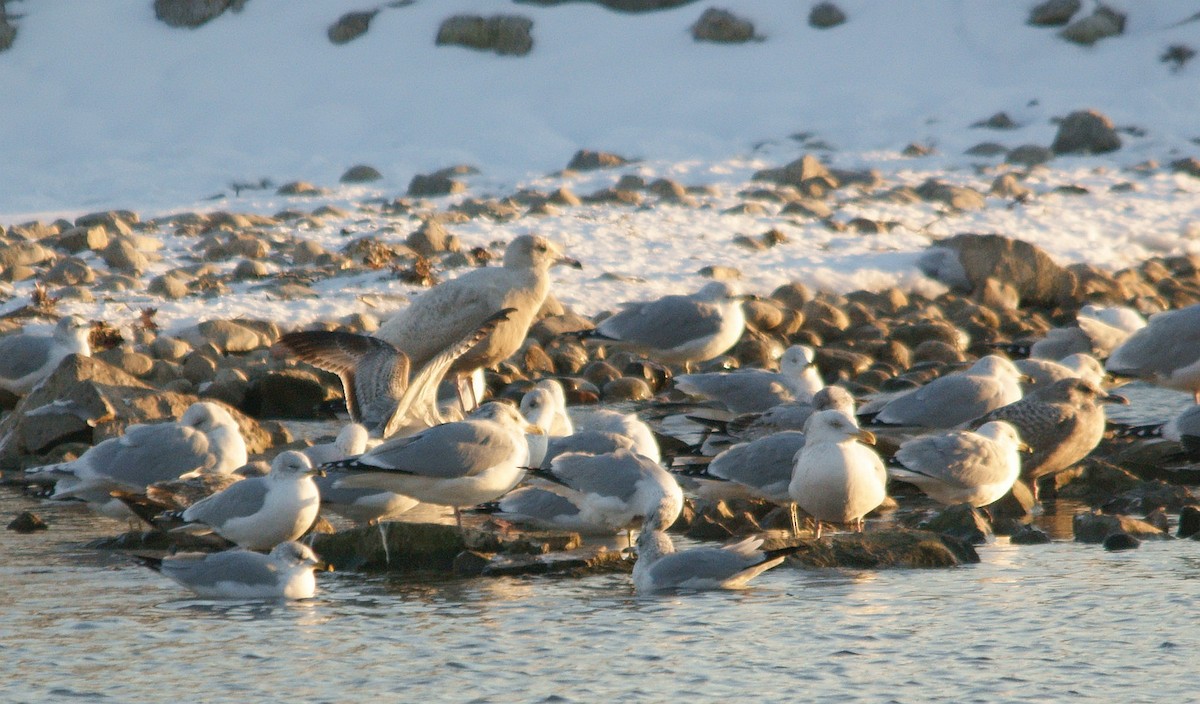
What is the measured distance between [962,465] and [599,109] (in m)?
19.2

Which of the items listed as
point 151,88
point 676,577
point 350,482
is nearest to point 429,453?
point 350,482

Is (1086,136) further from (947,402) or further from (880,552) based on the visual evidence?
(880,552)

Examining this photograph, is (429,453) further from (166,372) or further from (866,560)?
(166,372)

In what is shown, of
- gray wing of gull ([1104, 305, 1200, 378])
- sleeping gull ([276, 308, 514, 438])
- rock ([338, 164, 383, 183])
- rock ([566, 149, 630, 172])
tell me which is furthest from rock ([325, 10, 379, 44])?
gray wing of gull ([1104, 305, 1200, 378])

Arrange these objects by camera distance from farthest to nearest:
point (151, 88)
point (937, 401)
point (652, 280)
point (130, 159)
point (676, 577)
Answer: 1. point (151, 88)
2. point (130, 159)
3. point (652, 280)
4. point (937, 401)
5. point (676, 577)

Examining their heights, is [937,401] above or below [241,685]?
above

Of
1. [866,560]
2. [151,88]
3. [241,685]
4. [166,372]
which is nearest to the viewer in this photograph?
[241,685]

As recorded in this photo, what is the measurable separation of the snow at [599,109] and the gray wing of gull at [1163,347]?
731 centimetres

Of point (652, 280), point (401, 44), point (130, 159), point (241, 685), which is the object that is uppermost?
point (401, 44)

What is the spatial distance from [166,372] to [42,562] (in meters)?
5.56

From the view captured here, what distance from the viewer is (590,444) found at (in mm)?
8438

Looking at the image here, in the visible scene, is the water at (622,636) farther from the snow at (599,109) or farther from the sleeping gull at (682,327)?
A: the snow at (599,109)

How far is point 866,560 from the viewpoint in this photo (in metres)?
7.29

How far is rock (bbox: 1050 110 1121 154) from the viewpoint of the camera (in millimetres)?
24516
